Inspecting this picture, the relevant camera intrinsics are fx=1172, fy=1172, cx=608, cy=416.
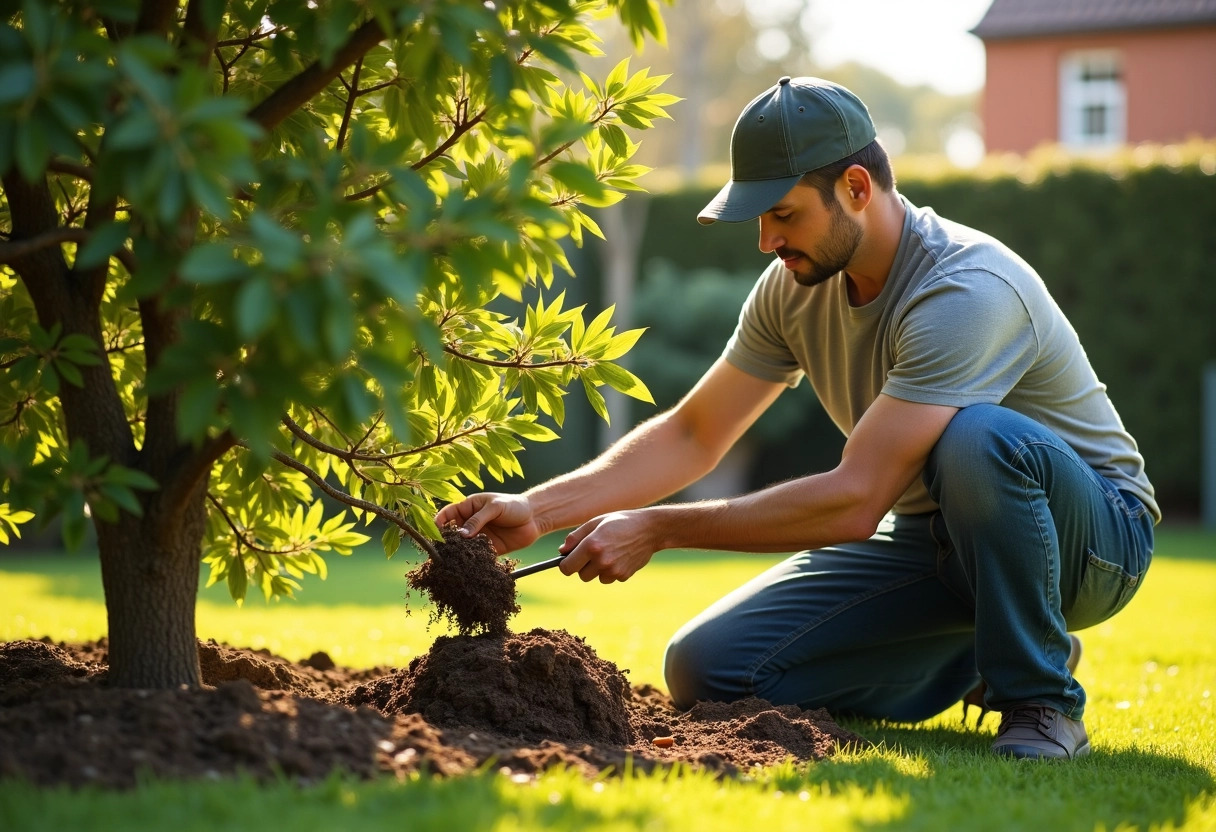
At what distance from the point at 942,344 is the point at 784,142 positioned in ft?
2.21

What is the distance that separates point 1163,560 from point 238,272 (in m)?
8.14

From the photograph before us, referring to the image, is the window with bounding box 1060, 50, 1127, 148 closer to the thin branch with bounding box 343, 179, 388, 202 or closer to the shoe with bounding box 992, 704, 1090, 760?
the shoe with bounding box 992, 704, 1090, 760

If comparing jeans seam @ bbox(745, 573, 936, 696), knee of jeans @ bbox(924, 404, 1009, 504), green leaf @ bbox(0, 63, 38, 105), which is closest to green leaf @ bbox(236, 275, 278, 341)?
green leaf @ bbox(0, 63, 38, 105)

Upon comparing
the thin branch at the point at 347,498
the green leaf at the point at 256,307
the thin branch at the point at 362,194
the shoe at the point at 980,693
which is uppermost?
the thin branch at the point at 362,194

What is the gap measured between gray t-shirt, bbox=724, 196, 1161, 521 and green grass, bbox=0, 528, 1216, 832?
0.76 m

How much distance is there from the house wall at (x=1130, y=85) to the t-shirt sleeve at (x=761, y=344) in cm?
1604

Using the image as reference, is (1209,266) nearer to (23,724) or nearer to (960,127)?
(23,724)

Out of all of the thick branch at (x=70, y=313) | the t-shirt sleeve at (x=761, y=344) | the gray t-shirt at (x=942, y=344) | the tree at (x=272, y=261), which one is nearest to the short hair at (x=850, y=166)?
the gray t-shirt at (x=942, y=344)

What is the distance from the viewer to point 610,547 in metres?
2.93

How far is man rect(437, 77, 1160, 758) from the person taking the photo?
290 centimetres

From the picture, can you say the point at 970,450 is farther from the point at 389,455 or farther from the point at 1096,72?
the point at 1096,72

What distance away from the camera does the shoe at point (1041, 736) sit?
9.29 feet

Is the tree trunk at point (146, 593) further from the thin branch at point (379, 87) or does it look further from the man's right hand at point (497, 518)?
the thin branch at point (379, 87)

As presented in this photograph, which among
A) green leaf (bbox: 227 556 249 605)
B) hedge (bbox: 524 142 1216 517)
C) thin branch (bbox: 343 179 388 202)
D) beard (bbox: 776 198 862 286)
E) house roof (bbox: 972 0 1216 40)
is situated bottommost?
green leaf (bbox: 227 556 249 605)
